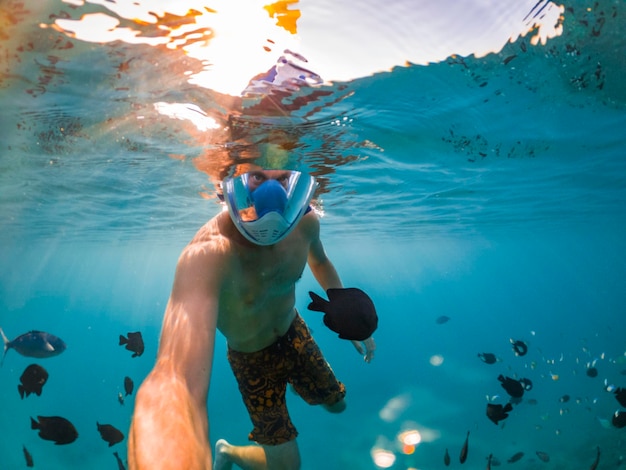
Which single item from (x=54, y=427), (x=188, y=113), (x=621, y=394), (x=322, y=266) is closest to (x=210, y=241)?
(x=322, y=266)

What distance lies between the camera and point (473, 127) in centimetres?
1114

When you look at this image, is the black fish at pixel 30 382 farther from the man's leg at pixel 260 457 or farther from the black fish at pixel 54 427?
the man's leg at pixel 260 457

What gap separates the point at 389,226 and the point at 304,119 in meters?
24.0

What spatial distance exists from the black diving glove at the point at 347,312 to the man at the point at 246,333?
26 mm

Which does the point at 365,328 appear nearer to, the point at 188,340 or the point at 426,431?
the point at 188,340

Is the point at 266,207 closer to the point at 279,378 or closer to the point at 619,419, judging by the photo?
the point at 279,378

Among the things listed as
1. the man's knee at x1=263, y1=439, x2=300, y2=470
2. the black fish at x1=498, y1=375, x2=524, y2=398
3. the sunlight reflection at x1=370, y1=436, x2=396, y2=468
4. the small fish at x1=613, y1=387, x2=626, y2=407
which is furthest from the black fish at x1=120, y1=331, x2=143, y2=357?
the sunlight reflection at x1=370, y1=436, x2=396, y2=468

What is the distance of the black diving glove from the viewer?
12.1 feet

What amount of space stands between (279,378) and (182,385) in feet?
11.0

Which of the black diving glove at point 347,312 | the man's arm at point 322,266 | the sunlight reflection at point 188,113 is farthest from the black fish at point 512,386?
the sunlight reflection at point 188,113

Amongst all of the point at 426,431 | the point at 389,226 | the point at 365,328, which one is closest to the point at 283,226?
the point at 365,328

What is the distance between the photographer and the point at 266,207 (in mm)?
4129

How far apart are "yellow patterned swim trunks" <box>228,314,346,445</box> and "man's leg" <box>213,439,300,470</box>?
0.66ft

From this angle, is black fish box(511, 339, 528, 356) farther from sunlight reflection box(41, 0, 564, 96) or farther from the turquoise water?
sunlight reflection box(41, 0, 564, 96)
